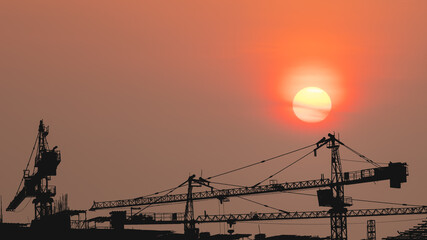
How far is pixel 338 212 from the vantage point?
196 metres

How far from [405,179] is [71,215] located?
61485 millimetres

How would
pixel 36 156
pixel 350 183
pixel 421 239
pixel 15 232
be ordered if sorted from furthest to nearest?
pixel 350 183 < pixel 36 156 < pixel 421 239 < pixel 15 232

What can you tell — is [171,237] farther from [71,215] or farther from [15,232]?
[15,232]

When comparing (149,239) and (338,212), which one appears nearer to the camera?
(149,239)

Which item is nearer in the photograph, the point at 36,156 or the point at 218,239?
the point at 218,239

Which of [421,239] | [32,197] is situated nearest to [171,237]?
[32,197]

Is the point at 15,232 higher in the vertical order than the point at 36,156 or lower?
lower

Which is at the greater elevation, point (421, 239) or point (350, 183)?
point (350, 183)

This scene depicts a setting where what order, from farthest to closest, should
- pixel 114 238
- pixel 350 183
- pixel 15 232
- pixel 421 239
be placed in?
pixel 350 183
pixel 421 239
pixel 114 238
pixel 15 232

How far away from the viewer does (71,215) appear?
169125 millimetres

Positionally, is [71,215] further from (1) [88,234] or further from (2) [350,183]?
(2) [350,183]

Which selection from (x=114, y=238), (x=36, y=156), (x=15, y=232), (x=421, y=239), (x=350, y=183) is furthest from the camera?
(x=350, y=183)

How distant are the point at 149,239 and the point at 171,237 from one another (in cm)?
706

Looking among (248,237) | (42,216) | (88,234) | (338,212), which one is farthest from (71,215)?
(338,212)
